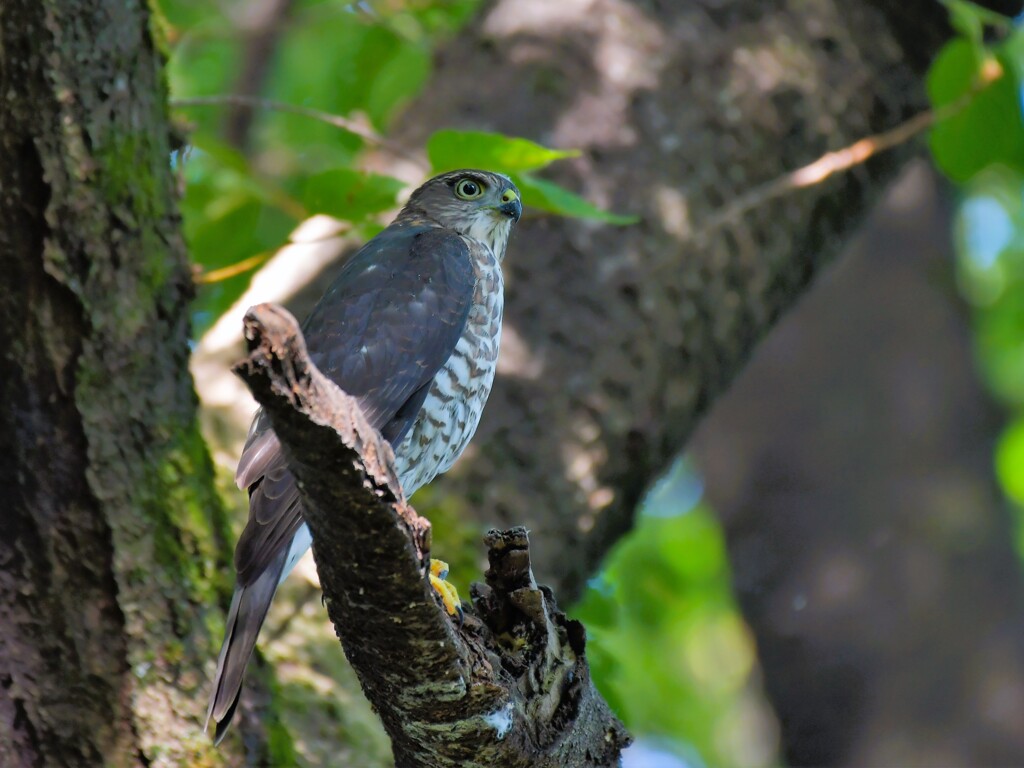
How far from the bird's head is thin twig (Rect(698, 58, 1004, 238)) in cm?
70

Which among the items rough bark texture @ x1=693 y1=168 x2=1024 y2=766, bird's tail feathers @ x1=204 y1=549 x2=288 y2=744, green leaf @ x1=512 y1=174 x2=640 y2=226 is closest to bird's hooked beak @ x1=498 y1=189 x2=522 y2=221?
green leaf @ x1=512 y1=174 x2=640 y2=226

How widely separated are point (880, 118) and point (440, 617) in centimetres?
351

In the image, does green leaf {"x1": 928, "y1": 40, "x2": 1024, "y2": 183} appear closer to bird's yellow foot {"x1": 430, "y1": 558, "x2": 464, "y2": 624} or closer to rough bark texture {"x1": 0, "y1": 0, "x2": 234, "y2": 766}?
bird's yellow foot {"x1": 430, "y1": 558, "x2": 464, "y2": 624}

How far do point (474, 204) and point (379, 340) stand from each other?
1.12m

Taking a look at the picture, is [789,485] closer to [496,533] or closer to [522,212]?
[522,212]

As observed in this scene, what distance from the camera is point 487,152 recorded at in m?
3.04

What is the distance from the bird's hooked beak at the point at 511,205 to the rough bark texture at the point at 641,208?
0.53 ft

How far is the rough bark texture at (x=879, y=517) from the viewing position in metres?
6.38

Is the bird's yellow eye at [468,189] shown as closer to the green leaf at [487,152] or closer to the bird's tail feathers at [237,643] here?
the green leaf at [487,152]

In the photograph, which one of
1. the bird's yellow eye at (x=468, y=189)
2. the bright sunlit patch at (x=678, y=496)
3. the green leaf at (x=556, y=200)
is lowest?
the green leaf at (x=556, y=200)

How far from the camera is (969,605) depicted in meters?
6.65

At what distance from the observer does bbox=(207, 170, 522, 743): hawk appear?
8.55 feet

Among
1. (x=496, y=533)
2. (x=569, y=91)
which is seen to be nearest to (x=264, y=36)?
(x=569, y=91)

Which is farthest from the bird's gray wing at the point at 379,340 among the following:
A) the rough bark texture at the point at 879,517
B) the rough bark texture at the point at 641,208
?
the rough bark texture at the point at 879,517
